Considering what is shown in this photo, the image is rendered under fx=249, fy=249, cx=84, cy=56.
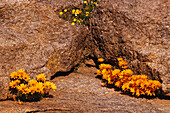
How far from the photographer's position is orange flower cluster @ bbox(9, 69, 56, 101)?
5695mm

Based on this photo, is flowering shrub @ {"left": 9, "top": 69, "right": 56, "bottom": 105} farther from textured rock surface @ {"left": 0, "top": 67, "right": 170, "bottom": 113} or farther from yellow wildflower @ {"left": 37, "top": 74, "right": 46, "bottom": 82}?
textured rock surface @ {"left": 0, "top": 67, "right": 170, "bottom": 113}

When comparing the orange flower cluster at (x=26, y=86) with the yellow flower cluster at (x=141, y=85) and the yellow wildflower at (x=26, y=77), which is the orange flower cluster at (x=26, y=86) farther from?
the yellow flower cluster at (x=141, y=85)

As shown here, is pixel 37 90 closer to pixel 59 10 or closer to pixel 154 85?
pixel 154 85

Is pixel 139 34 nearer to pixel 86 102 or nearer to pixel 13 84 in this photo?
pixel 86 102

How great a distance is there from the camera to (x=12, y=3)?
745 cm

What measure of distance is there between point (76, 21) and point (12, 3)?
221 centimetres

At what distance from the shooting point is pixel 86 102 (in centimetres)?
578

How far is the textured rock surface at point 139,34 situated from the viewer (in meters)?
6.48

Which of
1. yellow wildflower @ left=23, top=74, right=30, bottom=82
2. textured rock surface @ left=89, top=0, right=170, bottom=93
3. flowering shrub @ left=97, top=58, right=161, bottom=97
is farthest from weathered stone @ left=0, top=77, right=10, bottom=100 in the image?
textured rock surface @ left=89, top=0, right=170, bottom=93

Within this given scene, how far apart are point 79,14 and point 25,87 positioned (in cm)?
397

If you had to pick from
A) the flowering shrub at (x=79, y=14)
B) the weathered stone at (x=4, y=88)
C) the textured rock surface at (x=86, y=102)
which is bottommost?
the textured rock surface at (x=86, y=102)

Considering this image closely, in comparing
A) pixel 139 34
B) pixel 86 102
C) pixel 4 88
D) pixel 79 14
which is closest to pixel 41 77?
pixel 4 88

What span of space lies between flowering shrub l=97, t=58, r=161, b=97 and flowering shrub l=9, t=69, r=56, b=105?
1.80 meters

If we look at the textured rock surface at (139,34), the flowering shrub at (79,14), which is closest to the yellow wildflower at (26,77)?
the textured rock surface at (139,34)
